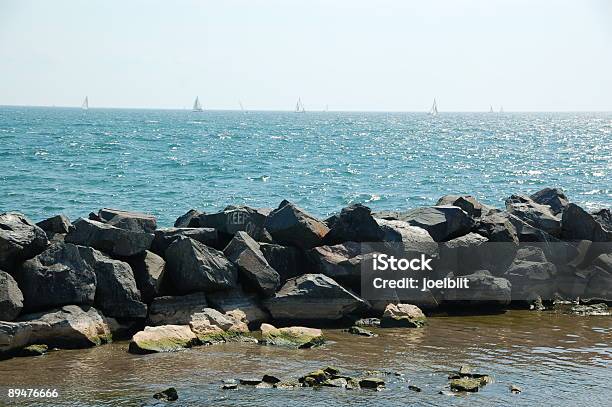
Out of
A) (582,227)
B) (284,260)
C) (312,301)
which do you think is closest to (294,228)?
(284,260)

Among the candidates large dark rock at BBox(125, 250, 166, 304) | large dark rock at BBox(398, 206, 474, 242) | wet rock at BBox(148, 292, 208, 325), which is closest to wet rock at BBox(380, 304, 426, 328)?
large dark rock at BBox(398, 206, 474, 242)

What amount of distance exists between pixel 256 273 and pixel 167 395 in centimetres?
532

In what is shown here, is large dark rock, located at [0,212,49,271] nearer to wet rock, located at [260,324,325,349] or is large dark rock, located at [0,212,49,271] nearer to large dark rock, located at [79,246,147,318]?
large dark rock, located at [79,246,147,318]

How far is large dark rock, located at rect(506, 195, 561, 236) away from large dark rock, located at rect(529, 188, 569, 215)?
3.83 feet

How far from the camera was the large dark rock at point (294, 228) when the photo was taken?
59.0ft

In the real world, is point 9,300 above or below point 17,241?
below

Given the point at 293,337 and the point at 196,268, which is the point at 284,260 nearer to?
the point at 196,268

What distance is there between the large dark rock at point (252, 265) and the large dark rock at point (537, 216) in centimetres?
812

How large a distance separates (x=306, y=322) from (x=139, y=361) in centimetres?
399

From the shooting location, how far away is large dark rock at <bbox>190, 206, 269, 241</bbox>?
1823cm

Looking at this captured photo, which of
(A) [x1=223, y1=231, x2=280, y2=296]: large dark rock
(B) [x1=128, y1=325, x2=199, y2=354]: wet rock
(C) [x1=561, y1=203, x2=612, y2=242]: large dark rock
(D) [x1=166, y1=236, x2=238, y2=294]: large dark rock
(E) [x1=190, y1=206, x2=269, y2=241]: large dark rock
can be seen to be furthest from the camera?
(C) [x1=561, y1=203, x2=612, y2=242]: large dark rock

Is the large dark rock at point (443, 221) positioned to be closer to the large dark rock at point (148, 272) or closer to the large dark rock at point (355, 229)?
the large dark rock at point (355, 229)

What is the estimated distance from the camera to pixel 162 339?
1412cm

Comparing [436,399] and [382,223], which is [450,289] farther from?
[436,399]
